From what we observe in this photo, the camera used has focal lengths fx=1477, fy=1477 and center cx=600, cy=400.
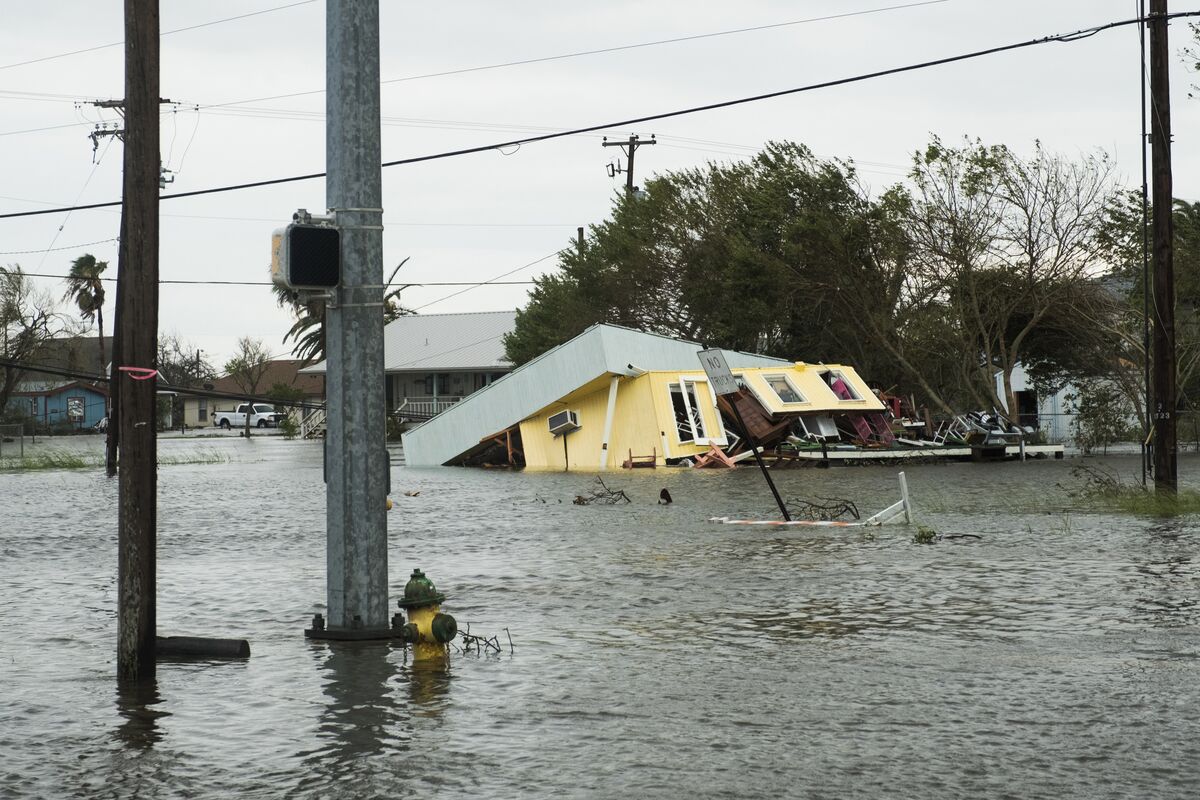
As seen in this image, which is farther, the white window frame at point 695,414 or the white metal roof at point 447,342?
the white metal roof at point 447,342

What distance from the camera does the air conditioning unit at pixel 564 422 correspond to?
3878cm

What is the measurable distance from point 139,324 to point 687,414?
30.0 m

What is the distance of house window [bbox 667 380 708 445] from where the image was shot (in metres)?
37.6

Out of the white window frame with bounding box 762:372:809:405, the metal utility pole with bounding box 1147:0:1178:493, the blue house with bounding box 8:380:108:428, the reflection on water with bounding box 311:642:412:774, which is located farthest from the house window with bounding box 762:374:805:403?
the blue house with bounding box 8:380:108:428

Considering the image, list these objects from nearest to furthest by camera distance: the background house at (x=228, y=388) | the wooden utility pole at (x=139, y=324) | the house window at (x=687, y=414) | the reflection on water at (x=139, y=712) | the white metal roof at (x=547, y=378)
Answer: the reflection on water at (x=139, y=712) < the wooden utility pole at (x=139, y=324) < the white metal roof at (x=547, y=378) < the house window at (x=687, y=414) < the background house at (x=228, y=388)

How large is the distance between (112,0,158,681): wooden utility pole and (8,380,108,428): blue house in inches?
3955

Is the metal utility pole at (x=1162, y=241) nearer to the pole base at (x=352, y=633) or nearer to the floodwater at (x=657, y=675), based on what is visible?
the floodwater at (x=657, y=675)

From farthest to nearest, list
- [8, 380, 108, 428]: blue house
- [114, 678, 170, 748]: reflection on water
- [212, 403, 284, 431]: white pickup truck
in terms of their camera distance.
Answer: [8, 380, 108, 428]: blue house, [212, 403, 284, 431]: white pickup truck, [114, 678, 170, 748]: reflection on water

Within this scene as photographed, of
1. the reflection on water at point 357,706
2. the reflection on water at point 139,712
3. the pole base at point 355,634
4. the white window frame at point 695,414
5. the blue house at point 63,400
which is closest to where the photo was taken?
the reflection on water at point 357,706

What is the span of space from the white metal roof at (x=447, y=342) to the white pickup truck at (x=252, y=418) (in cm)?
1395

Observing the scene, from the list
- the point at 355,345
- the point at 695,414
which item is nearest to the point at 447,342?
the point at 695,414

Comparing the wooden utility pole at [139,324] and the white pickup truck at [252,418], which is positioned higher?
the white pickup truck at [252,418]

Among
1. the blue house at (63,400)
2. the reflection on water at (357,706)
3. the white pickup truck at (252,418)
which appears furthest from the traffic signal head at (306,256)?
the blue house at (63,400)

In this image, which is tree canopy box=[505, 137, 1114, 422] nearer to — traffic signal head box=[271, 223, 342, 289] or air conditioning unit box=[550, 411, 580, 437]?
air conditioning unit box=[550, 411, 580, 437]
